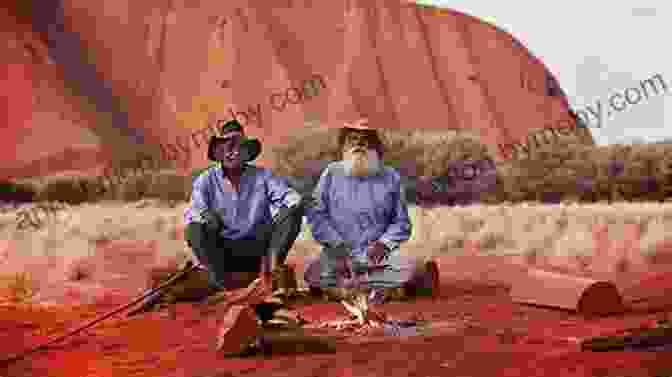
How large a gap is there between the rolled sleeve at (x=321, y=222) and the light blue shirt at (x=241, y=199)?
43 cm

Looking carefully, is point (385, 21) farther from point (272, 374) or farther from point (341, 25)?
point (272, 374)

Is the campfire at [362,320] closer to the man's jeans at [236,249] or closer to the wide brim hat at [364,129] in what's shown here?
the man's jeans at [236,249]

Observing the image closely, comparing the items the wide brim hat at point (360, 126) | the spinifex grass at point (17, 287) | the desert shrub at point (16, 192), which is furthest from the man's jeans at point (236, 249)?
the desert shrub at point (16, 192)

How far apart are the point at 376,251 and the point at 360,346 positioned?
168cm

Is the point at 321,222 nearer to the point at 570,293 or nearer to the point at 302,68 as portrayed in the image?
the point at 570,293

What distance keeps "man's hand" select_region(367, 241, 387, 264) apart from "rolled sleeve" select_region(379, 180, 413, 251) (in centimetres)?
7

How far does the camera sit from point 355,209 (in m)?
7.51

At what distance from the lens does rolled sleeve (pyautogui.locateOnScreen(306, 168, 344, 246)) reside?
7.43 meters

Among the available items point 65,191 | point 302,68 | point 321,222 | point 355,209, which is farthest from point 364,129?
point 302,68

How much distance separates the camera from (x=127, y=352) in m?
5.61

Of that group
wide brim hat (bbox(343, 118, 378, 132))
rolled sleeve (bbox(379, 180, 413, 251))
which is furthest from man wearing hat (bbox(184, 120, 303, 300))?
wide brim hat (bbox(343, 118, 378, 132))

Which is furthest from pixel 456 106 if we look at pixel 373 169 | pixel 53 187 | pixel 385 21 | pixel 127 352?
pixel 127 352

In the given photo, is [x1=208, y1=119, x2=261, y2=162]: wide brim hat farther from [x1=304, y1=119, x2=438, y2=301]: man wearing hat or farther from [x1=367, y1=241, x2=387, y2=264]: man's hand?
[x1=367, y1=241, x2=387, y2=264]: man's hand

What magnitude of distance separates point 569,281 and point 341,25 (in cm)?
2834
